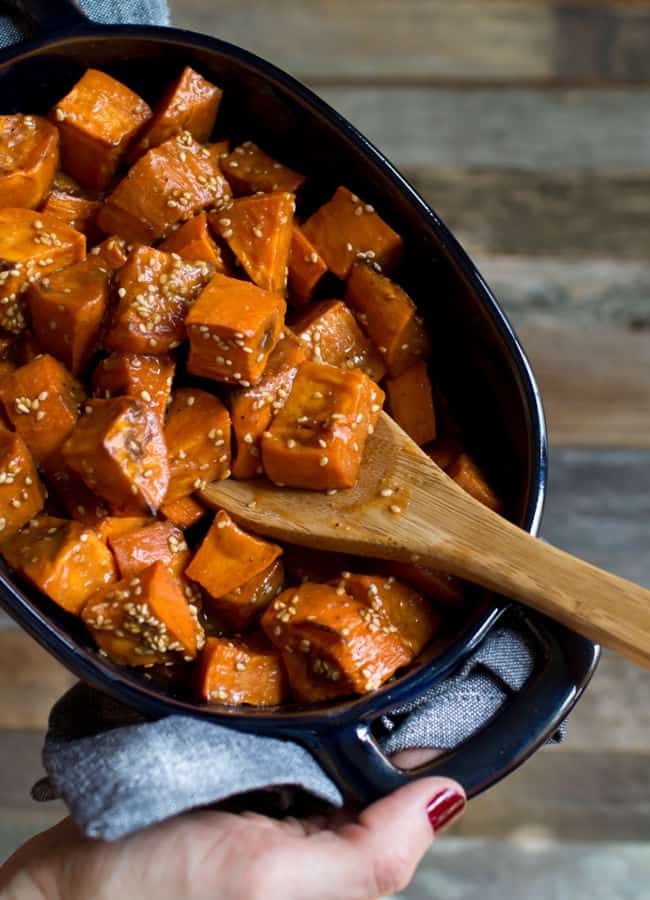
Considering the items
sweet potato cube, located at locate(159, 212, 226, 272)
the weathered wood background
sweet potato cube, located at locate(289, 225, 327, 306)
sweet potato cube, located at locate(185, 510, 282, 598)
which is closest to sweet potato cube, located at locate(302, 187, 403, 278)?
sweet potato cube, located at locate(289, 225, 327, 306)

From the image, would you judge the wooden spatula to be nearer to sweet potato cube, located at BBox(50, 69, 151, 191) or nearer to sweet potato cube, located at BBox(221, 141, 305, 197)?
sweet potato cube, located at BBox(221, 141, 305, 197)

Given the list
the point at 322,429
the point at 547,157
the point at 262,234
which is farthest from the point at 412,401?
the point at 547,157

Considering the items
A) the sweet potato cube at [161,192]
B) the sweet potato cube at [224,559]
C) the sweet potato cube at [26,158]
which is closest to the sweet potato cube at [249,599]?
the sweet potato cube at [224,559]

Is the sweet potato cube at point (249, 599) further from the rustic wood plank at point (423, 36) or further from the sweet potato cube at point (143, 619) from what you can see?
the rustic wood plank at point (423, 36)

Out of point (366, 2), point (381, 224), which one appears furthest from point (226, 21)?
point (381, 224)

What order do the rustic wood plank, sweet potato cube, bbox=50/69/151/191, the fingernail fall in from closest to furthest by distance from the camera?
the fingernail < sweet potato cube, bbox=50/69/151/191 < the rustic wood plank

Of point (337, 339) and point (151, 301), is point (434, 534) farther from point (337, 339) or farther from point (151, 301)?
point (151, 301)

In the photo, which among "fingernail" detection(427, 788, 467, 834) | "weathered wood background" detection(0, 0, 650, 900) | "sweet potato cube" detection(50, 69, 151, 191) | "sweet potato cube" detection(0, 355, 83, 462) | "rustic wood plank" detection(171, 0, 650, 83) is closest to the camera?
"fingernail" detection(427, 788, 467, 834)
